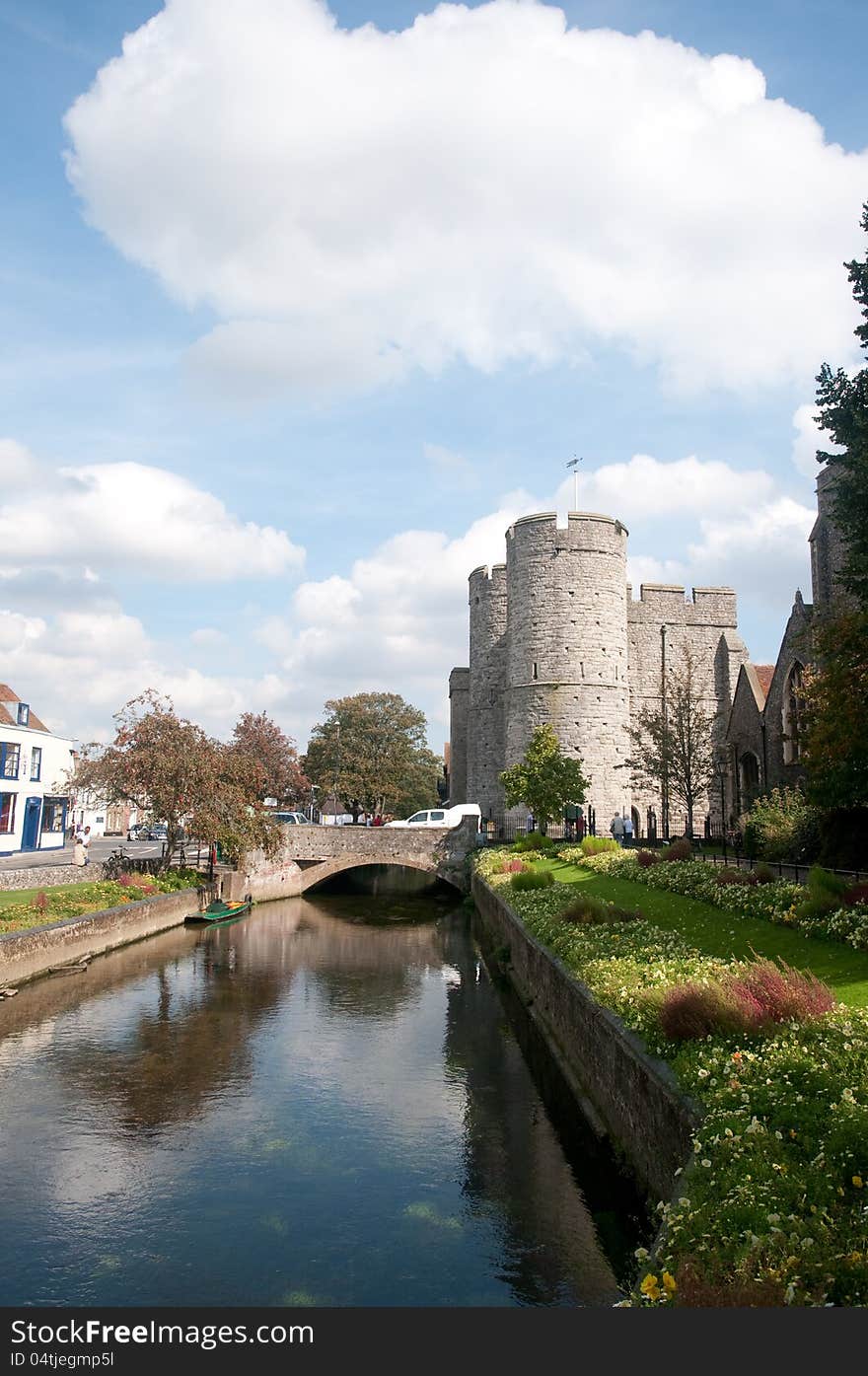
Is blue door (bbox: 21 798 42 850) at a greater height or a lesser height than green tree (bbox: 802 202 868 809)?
lesser

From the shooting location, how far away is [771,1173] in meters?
6.06

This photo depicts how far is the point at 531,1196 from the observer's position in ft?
35.1

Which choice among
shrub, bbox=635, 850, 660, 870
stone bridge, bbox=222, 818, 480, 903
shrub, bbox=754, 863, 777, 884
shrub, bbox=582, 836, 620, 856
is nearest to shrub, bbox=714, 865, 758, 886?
shrub, bbox=754, 863, 777, 884

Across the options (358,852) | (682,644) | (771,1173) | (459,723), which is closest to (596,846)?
(358,852)

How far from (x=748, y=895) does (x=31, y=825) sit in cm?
4411

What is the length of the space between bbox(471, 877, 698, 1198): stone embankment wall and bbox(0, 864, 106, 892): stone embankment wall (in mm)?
17849

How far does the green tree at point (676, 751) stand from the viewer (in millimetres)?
37938

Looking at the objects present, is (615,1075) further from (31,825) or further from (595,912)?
(31,825)

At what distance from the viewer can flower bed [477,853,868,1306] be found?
5047 millimetres

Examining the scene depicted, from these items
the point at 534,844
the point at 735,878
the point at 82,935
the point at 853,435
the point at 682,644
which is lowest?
the point at 82,935

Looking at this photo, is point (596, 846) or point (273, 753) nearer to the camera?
point (596, 846)

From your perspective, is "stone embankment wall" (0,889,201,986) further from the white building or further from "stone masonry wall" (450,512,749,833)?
"stone masonry wall" (450,512,749,833)

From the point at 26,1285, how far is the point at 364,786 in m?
60.7

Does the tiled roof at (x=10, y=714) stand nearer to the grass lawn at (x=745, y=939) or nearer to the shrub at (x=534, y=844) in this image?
the shrub at (x=534, y=844)
